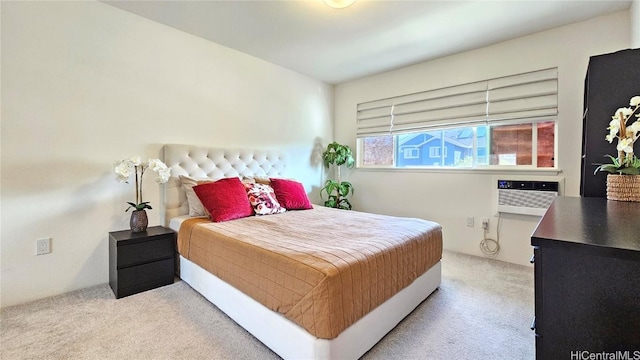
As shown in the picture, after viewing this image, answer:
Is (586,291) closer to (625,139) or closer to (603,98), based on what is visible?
(625,139)

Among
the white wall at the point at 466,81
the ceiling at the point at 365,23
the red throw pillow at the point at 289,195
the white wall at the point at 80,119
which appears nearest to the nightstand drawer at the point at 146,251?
the white wall at the point at 80,119

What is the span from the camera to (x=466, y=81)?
131 inches

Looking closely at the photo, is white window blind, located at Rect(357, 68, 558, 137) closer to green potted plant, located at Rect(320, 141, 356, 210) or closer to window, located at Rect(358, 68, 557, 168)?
window, located at Rect(358, 68, 557, 168)

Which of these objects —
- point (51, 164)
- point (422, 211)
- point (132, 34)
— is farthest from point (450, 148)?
point (51, 164)

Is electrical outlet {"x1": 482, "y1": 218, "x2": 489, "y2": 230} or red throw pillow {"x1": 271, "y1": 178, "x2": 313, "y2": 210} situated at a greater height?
red throw pillow {"x1": 271, "y1": 178, "x2": 313, "y2": 210}

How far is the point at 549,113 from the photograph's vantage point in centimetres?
283

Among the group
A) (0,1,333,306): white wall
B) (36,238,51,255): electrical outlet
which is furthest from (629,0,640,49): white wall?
(36,238,51,255): electrical outlet

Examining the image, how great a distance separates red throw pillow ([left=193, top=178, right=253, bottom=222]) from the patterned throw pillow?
3.2 inches

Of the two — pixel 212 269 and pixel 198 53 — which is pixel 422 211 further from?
pixel 198 53

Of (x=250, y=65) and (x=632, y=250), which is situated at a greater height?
(x=250, y=65)

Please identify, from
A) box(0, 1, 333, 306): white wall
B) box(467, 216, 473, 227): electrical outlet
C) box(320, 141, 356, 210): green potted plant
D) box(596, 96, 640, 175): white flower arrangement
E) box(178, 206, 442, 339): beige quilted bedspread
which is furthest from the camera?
box(320, 141, 356, 210): green potted plant

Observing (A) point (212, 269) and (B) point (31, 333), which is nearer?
(B) point (31, 333)

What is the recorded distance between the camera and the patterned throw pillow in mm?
2867

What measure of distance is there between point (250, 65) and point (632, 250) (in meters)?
3.71
